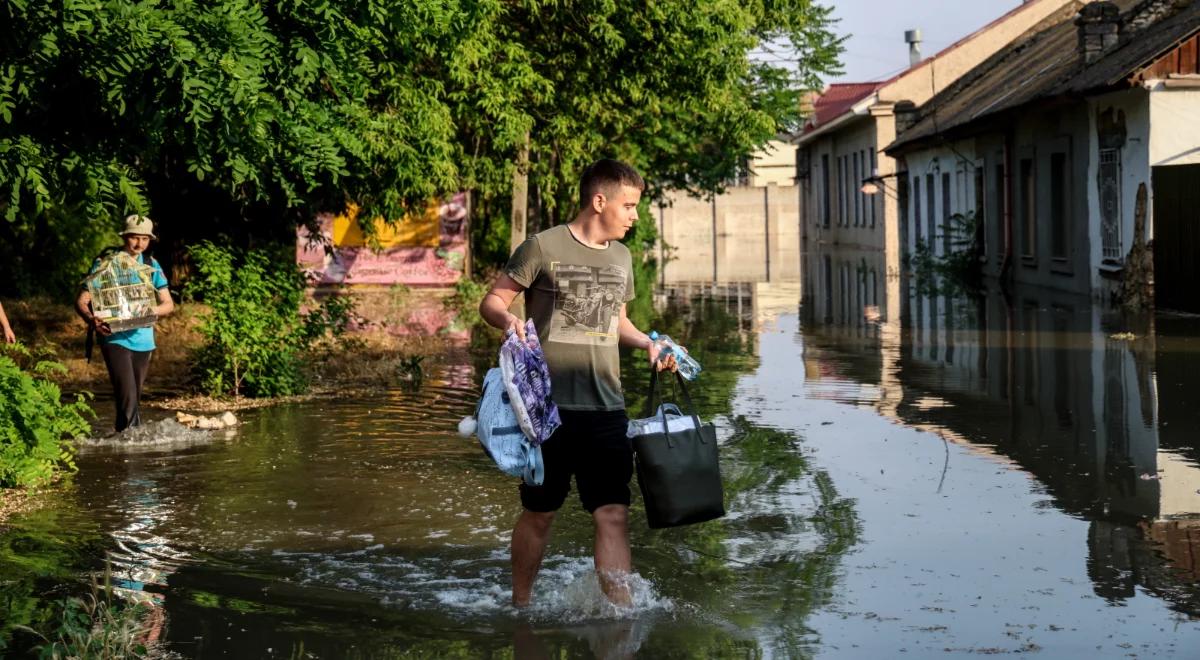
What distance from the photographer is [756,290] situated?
30.8m

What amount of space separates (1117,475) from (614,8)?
1029cm

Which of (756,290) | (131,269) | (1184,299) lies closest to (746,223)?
(756,290)

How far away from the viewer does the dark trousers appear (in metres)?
10.4

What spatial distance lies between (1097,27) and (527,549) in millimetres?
21686

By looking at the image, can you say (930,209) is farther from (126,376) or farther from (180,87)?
(180,87)

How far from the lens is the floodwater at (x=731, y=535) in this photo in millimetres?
5617

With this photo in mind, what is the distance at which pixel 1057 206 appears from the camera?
26719 millimetres

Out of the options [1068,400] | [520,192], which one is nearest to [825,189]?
[520,192]

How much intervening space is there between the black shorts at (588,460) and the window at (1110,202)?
17954mm

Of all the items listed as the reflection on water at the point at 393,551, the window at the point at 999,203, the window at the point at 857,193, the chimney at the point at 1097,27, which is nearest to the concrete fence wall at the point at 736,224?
the window at the point at 857,193

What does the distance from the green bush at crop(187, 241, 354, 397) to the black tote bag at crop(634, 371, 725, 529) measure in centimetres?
727

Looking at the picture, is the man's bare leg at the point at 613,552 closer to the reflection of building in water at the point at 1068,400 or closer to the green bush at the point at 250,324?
the reflection of building in water at the point at 1068,400

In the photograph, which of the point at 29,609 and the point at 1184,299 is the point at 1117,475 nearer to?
the point at 29,609

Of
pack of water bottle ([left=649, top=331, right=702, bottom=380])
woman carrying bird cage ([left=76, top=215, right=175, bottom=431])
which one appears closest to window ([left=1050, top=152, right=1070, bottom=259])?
woman carrying bird cage ([left=76, top=215, right=175, bottom=431])
